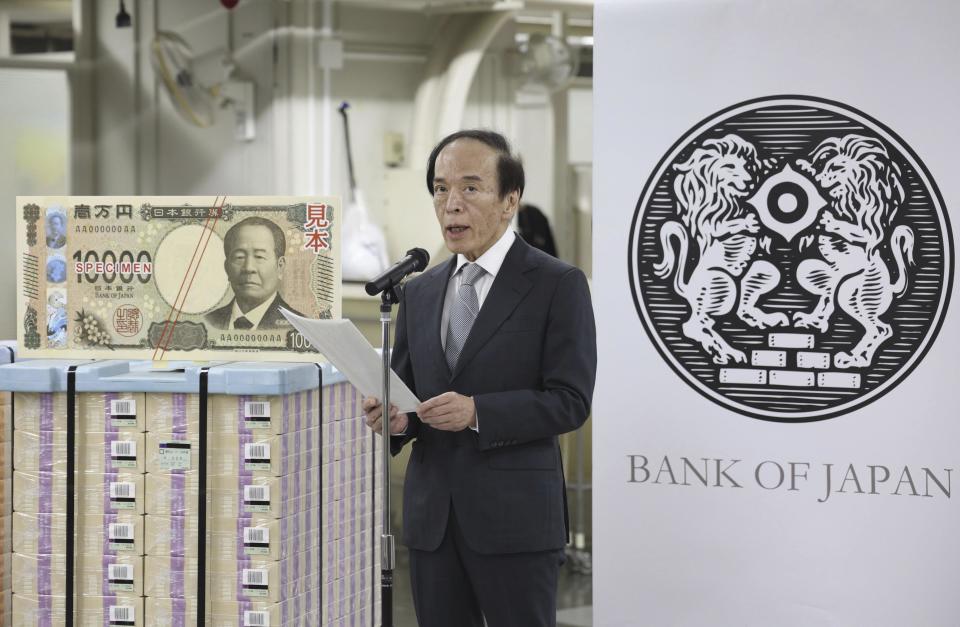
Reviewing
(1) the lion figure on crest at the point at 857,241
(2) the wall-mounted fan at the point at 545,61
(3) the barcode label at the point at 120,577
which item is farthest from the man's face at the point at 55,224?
(2) the wall-mounted fan at the point at 545,61

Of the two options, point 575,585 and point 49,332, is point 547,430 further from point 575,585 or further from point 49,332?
point 575,585

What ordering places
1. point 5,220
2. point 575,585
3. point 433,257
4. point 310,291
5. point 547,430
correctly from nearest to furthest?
point 547,430, point 310,291, point 575,585, point 5,220, point 433,257

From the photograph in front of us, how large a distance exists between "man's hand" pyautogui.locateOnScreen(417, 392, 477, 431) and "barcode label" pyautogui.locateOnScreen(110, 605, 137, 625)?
3.08ft

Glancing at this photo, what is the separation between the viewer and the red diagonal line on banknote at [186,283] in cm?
303

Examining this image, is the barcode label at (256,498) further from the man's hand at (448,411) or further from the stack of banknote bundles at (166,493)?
the man's hand at (448,411)

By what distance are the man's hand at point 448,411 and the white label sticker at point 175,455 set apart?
2.25 feet

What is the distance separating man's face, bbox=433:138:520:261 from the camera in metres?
2.54

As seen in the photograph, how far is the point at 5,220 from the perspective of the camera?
6344mm

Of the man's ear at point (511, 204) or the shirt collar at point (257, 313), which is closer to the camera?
the man's ear at point (511, 204)

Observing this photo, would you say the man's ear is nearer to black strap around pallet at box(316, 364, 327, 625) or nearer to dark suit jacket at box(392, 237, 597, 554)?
dark suit jacket at box(392, 237, 597, 554)

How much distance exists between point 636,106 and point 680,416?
0.83 m

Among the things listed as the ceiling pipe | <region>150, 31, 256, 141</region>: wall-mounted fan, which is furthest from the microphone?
the ceiling pipe

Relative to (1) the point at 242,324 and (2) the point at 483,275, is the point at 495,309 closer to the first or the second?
(2) the point at 483,275

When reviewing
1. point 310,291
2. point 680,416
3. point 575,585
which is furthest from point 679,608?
point 575,585
